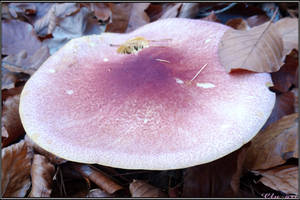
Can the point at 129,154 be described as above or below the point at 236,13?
below

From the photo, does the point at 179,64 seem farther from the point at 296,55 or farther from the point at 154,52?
the point at 296,55

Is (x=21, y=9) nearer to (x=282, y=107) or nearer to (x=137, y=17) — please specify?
(x=137, y=17)

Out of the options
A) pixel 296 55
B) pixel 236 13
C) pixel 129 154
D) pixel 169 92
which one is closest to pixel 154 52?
pixel 169 92

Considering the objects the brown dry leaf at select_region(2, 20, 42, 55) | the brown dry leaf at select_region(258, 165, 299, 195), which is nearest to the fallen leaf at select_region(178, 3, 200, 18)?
the brown dry leaf at select_region(2, 20, 42, 55)

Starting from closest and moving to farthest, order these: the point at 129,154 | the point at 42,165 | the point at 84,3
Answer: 1. the point at 129,154
2. the point at 42,165
3. the point at 84,3

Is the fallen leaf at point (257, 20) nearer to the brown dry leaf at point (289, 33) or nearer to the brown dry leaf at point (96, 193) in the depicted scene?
the brown dry leaf at point (289, 33)

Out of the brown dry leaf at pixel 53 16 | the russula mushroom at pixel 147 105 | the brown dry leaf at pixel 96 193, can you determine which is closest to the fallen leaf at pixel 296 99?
the russula mushroom at pixel 147 105
